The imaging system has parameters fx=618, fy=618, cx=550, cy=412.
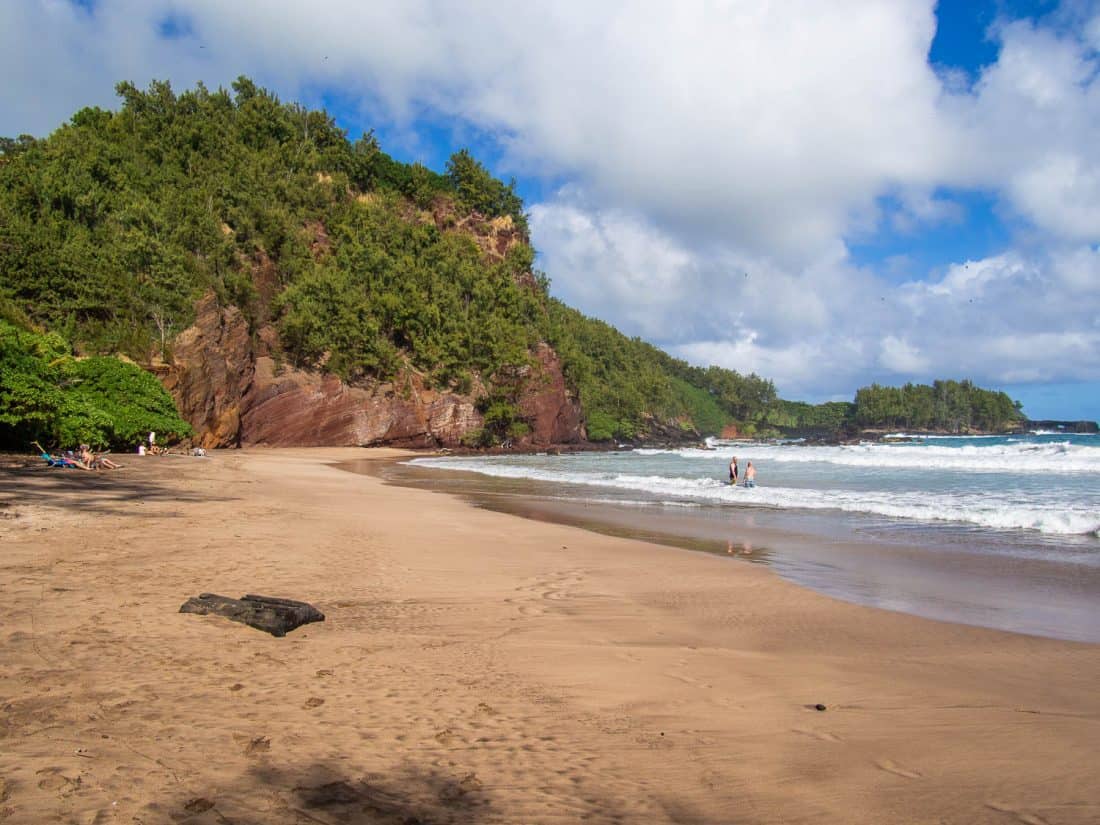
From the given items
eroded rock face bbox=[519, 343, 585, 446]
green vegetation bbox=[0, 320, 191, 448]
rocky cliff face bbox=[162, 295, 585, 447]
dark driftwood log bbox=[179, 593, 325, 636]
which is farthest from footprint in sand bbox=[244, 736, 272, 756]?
eroded rock face bbox=[519, 343, 585, 446]

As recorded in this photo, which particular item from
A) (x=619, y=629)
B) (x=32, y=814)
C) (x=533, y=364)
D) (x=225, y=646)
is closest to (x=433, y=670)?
(x=225, y=646)

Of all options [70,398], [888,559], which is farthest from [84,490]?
[888,559]

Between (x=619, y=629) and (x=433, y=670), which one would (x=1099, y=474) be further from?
(x=433, y=670)

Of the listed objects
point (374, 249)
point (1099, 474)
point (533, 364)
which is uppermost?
point (374, 249)

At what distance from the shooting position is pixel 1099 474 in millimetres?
28203

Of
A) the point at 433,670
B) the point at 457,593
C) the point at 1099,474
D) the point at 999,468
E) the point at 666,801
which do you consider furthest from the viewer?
the point at 999,468

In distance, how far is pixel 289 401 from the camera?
4956cm

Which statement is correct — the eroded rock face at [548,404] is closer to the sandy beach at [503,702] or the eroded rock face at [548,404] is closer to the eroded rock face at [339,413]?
the eroded rock face at [339,413]

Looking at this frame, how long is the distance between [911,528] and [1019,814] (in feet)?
41.4

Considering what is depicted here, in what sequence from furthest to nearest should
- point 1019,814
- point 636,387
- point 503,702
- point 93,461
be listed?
point 636,387 < point 93,461 < point 503,702 < point 1019,814

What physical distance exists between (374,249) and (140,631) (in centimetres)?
6270

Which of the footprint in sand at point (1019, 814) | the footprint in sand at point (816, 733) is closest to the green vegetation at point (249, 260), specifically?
the footprint in sand at point (816, 733)

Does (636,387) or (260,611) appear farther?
(636,387)

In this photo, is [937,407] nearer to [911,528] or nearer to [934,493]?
[934,493]
